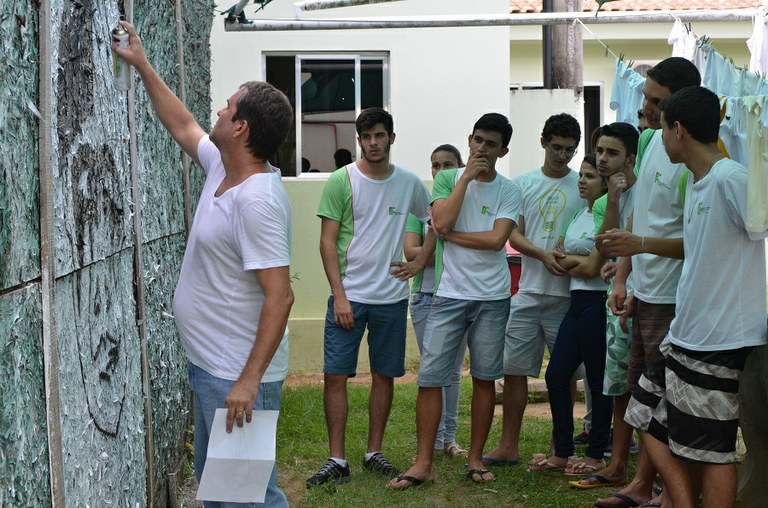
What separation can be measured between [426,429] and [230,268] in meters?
2.77

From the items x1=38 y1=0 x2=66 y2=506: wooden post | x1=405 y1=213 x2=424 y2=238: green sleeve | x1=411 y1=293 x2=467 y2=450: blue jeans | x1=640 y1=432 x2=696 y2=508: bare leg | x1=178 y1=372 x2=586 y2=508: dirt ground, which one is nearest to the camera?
x1=38 y1=0 x2=66 y2=506: wooden post

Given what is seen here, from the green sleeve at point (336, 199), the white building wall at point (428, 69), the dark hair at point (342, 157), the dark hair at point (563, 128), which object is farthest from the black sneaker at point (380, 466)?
the white building wall at point (428, 69)

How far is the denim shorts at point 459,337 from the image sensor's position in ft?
19.4

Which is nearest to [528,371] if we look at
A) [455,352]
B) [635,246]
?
[455,352]

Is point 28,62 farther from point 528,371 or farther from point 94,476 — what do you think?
point 528,371

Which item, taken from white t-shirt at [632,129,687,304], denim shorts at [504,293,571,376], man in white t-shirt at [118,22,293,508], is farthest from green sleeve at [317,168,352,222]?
man in white t-shirt at [118,22,293,508]

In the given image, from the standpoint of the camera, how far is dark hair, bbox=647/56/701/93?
15.8 ft

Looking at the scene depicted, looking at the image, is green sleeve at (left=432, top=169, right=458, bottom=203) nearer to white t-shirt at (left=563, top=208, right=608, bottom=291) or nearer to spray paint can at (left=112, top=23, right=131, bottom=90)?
white t-shirt at (left=563, top=208, right=608, bottom=291)

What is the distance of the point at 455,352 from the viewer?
599cm

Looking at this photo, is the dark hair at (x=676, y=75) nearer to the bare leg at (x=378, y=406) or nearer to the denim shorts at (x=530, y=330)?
the denim shorts at (x=530, y=330)

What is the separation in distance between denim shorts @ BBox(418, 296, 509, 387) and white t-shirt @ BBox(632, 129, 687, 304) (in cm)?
116

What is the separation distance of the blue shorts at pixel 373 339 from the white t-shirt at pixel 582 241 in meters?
1.03

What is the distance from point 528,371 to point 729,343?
2156mm

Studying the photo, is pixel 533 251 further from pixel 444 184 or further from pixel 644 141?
pixel 644 141
